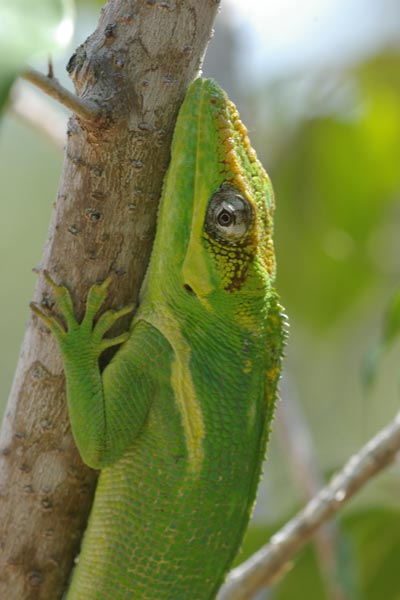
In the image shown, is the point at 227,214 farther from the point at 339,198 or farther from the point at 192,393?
the point at 339,198

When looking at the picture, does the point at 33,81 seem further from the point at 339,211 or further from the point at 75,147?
the point at 339,211

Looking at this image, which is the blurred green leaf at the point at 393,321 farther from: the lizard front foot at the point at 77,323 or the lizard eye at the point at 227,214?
the lizard front foot at the point at 77,323

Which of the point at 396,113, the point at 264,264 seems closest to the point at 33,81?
the point at 264,264

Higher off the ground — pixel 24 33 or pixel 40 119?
pixel 40 119

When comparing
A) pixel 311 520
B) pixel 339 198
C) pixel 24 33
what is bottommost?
pixel 311 520

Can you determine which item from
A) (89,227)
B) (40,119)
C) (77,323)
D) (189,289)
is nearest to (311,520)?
(189,289)

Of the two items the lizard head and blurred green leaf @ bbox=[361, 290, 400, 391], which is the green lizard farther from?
blurred green leaf @ bbox=[361, 290, 400, 391]

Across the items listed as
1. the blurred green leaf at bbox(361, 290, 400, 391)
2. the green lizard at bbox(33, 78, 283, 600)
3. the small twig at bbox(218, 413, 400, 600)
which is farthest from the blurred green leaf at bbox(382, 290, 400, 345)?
the green lizard at bbox(33, 78, 283, 600)
